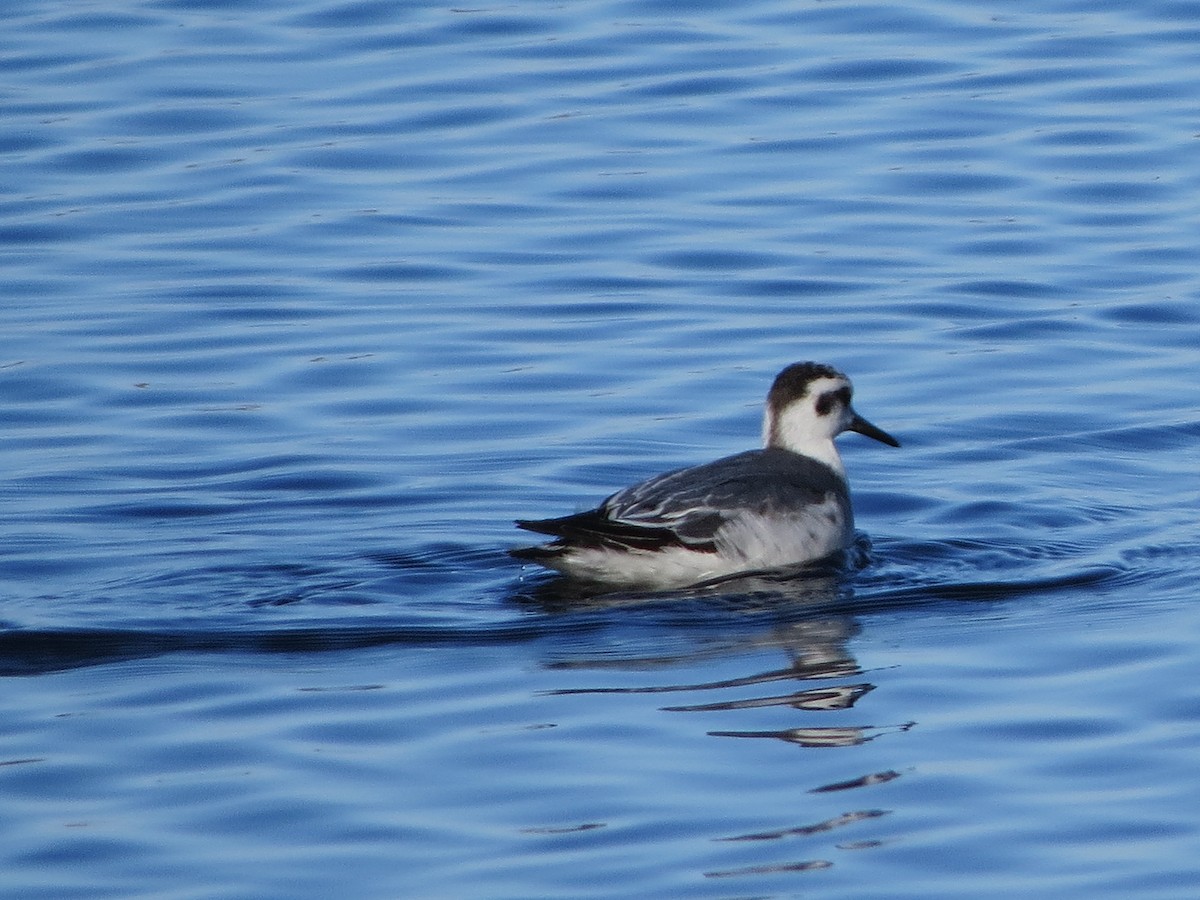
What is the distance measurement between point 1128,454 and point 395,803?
6443mm

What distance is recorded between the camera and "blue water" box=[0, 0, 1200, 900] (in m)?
8.28

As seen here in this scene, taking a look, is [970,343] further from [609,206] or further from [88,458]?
[88,458]

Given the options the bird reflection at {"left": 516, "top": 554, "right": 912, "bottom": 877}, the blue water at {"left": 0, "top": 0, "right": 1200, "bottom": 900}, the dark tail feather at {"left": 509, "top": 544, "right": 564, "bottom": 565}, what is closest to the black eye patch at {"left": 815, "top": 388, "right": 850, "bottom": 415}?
the blue water at {"left": 0, "top": 0, "right": 1200, "bottom": 900}

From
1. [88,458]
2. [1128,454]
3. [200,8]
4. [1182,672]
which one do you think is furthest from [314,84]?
[1182,672]

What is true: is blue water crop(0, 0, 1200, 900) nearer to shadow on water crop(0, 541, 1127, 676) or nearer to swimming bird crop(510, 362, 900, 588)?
shadow on water crop(0, 541, 1127, 676)

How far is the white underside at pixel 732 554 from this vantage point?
11.5 m

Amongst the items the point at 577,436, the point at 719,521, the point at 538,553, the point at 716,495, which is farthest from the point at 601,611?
the point at 577,436

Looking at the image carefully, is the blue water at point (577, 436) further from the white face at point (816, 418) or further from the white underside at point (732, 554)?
the white face at point (816, 418)

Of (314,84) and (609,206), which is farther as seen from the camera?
(314,84)

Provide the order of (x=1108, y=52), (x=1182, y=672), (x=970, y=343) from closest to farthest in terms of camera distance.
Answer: (x=1182, y=672) < (x=970, y=343) < (x=1108, y=52)

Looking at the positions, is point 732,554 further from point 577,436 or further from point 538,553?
point 577,436

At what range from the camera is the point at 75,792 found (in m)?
8.50

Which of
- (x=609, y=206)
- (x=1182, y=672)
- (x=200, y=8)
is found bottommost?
(x=1182, y=672)

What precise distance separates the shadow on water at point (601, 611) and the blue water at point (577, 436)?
0.04 m
